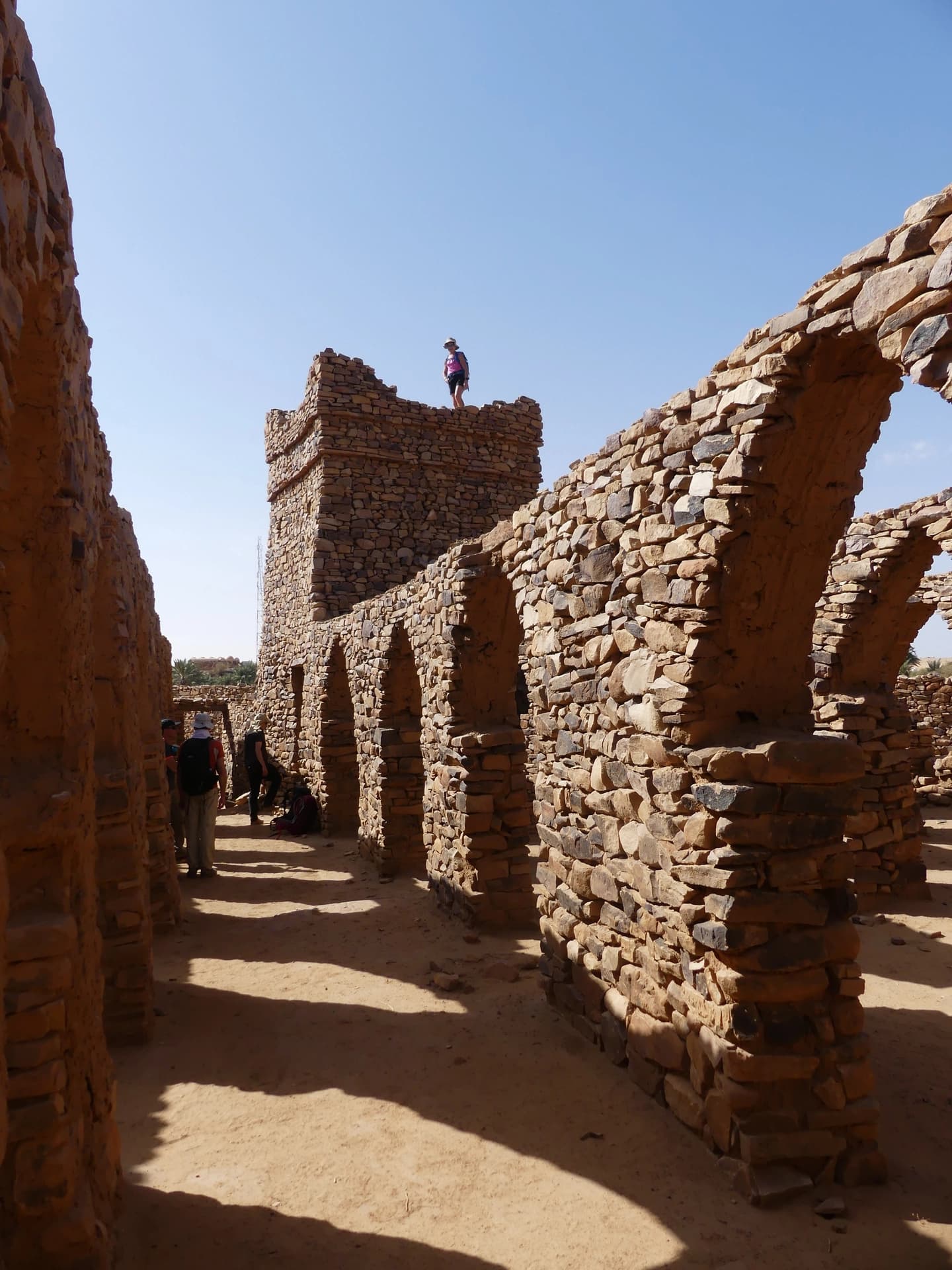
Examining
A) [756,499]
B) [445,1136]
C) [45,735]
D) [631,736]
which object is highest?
[756,499]

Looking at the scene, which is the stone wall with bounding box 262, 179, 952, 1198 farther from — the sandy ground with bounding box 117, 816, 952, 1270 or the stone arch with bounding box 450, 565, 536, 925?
the stone arch with bounding box 450, 565, 536, 925

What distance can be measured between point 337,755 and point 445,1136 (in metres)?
9.81

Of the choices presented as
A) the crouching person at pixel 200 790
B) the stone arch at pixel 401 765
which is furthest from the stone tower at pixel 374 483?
the crouching person at pixel 200 790

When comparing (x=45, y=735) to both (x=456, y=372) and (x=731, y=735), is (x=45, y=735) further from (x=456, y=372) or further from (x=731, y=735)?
(x=456, y=372)

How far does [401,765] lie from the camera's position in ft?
34.7

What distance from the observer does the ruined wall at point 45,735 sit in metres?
2.61

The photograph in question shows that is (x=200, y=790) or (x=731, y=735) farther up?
(x=731, y=735)

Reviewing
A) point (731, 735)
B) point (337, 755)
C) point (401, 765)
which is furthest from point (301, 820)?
point (731, 735)

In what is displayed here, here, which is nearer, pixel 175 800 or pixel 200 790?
pixel 200 790

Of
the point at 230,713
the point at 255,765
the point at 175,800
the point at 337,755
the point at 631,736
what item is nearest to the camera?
the point at 631,736

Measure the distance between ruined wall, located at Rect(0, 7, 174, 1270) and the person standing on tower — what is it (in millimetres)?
13200

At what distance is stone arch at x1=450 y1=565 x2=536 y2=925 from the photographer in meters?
7.71

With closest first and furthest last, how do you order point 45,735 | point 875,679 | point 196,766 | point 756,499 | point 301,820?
point 45,735, point 756,499, point 875,679, point 196,766, point 301,820

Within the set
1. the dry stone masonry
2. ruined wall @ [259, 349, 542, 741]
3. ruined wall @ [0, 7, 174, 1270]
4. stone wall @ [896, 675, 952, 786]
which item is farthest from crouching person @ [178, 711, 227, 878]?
stone wall @ [896, 675, 952, 786]
